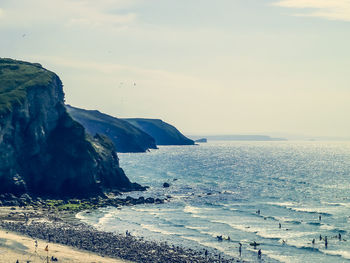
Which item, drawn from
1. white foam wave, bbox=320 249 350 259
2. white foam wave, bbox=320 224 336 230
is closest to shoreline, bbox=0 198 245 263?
white foam wave, bbox=320 249 350 259

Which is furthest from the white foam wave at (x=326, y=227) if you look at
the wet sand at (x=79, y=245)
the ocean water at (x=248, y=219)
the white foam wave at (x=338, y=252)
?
the wet sand at (x=79, y=245)

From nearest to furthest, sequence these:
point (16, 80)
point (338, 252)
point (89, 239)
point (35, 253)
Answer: point (35, 253) → point (338, 252) → point (89, 239) → point (16, 80)

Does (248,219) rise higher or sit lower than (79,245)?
higher

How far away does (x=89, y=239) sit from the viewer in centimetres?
7275

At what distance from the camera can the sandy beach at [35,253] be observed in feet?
194

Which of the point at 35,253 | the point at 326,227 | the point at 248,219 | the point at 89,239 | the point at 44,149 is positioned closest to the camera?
the point at 35,253

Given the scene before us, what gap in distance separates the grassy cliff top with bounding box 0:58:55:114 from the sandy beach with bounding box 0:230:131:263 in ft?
156

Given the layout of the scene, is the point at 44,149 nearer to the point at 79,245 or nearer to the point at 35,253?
the point at 79,245

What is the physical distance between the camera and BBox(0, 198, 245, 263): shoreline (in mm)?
64438

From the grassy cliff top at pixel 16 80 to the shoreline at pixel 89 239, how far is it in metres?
31.5

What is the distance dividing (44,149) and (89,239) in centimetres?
5141

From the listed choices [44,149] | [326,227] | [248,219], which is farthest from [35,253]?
[44,149]

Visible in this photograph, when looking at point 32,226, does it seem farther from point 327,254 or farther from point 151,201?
point 327,254

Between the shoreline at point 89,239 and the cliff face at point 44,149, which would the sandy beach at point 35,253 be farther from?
the cliff face at point 44,149
